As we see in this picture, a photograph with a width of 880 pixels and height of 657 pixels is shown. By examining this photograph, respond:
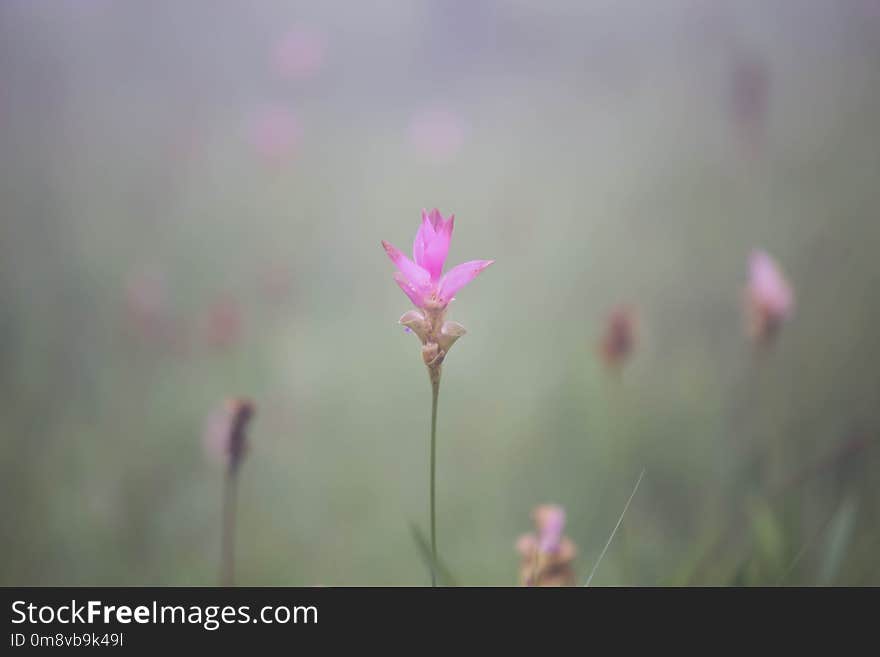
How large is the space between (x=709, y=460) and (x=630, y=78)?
64 cm

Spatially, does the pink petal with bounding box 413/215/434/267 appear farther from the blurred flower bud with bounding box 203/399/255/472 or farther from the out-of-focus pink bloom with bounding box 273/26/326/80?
the out-of-focus pink bloom with bounding box 273/26/326/80

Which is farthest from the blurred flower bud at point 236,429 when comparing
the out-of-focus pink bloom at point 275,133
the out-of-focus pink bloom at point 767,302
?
the out-of-focus pink bloom at point 275,133

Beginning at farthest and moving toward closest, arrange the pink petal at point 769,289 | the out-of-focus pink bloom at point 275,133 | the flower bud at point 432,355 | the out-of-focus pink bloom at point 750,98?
the out-of-focus pink bloom at point 275,133 < the out-of-focus pink bloom at point 750,98 < the pink petal at point 769,289 < the flower bud at point 432,355

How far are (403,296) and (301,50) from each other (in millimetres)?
399

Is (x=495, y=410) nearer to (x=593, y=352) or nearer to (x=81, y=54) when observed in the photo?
(x=593, y=352)

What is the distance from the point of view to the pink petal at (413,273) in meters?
0.35

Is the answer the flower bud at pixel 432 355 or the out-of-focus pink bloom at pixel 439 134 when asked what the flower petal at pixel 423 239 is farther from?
the out-of-focus pink bloom at pixel 439 134

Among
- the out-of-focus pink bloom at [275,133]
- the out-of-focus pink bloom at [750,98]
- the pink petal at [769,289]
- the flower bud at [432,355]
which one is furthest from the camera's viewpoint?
the out-of-focus pink bloom at [275,133]

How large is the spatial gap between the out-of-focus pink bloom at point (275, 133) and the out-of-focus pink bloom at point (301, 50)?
71 mm

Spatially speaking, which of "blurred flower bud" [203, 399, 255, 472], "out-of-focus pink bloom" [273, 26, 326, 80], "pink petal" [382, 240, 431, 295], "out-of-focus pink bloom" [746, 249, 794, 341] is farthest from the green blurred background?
"pink petal" [382, 240, 431, 295]
